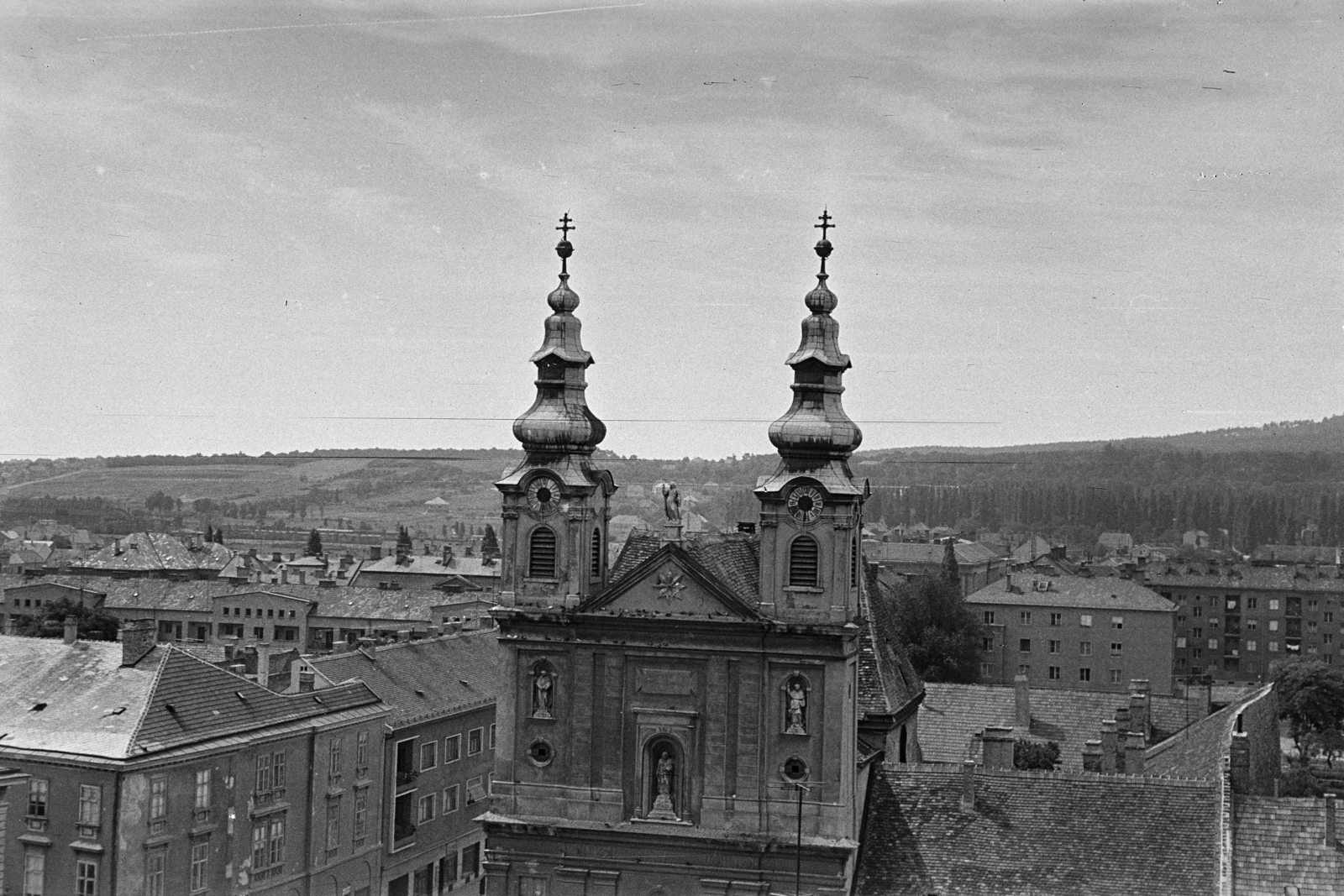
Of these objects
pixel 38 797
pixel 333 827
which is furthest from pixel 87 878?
pixel 333 827

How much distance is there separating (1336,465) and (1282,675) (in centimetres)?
7578

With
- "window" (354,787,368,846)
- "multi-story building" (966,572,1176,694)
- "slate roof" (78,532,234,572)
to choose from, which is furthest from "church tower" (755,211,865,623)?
"slate roof" (78,532,234,572)

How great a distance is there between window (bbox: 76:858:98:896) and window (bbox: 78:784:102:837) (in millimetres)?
842

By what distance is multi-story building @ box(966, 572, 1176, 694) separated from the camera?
122 m

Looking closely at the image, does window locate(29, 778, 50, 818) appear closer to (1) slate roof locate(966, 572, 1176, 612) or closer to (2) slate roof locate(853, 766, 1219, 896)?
(2) slate roof locate(853, 766, 1219, 896)

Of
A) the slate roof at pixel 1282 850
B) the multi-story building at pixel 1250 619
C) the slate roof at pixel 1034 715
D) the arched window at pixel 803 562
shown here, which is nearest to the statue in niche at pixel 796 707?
the arched window at pixel 803 562

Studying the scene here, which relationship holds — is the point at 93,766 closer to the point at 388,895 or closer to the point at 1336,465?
the point at 388,895

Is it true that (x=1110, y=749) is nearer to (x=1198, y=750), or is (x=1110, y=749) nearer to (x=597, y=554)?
(x=1198, y=750)

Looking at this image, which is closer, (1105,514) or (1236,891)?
(1236,891)

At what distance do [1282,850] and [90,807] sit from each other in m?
35.5

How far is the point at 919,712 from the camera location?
7175cm

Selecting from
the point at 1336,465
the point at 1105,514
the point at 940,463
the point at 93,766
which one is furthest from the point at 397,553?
the point at 93,766

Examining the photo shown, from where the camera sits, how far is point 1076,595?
126750 mm

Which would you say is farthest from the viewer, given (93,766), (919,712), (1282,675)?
(1282,675)
